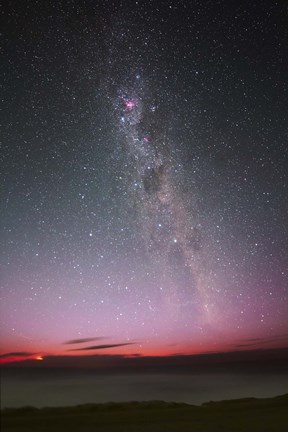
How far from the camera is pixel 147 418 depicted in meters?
17.3

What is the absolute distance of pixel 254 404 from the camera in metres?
24.1

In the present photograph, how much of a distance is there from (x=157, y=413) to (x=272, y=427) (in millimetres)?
5523

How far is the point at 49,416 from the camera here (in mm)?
16422

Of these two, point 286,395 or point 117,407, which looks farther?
point 286,395

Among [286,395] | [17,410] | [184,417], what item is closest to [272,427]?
[184,417]

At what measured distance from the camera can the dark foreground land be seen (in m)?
14.8

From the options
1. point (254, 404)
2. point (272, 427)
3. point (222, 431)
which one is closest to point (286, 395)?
point (254, 404)

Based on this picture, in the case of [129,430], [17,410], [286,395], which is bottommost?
[286,395]

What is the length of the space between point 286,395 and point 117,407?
1570 centimetres

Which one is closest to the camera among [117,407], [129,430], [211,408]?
[129,430]

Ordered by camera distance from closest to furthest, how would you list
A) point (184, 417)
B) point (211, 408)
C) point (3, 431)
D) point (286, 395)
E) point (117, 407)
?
1. point (3, 431)
2. point (184, 417)
3. point (117, 407)
4. point (211, 408)
5. point (286, 395)

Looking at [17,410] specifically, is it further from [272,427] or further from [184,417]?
[272,427]

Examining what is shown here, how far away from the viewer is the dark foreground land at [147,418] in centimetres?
1481

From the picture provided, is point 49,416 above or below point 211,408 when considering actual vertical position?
above
